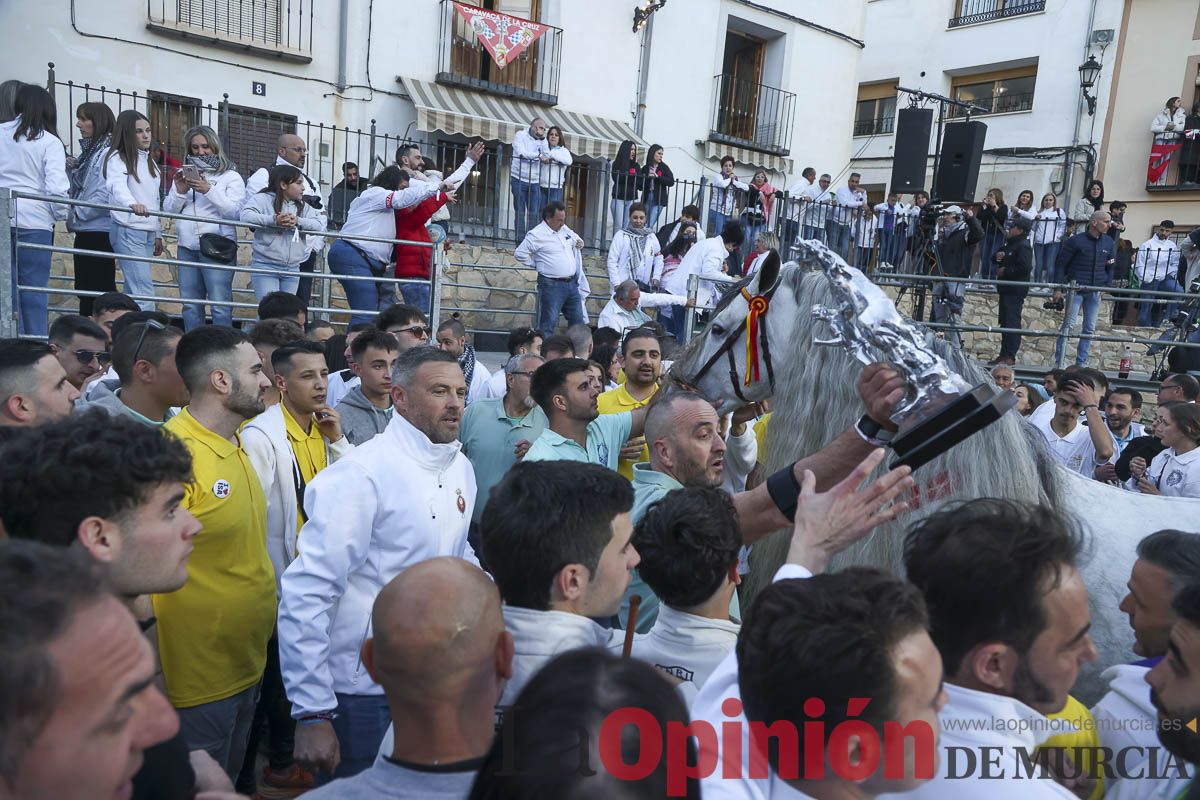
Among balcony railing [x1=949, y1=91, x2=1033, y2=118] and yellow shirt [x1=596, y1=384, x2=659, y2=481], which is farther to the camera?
balcony railing [x1=949, y1=91, x2=1033, y2=118]

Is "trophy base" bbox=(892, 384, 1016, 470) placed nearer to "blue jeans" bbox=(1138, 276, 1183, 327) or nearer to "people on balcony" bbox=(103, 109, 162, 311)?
"people on balcony" bbox=(103, 109, 162, 311)

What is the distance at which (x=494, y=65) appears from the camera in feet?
50.6

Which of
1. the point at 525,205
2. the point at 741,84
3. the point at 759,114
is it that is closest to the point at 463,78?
the point at 525,205

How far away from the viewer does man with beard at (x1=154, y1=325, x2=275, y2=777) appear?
9.62ft

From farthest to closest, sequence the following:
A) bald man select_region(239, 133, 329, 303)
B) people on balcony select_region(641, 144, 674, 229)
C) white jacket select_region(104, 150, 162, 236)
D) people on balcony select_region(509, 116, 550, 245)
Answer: people on balcony select_region(641, 144, 674, 229) < people on balcony select_region(509, 116, 550, 245) < bald man select_region(239, 133, 329, 303) < white jacket select_region(104, 150, 162, 236)

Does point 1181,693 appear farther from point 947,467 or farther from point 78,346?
point 78,346

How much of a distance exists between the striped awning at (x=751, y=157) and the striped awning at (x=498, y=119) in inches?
69.4

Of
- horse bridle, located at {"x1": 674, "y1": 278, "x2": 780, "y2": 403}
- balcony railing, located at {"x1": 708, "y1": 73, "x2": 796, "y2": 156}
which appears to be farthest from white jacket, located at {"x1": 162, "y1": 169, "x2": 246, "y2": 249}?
balcony railing, located at {"x1": 708, "y1": 73, "x2": 796, "y2": 156}

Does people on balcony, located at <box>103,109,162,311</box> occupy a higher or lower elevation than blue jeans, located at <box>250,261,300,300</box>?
higher

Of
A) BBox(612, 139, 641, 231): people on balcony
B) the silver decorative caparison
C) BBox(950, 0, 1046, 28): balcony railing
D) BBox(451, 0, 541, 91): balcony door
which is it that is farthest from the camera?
BBox(950, 0, 1046, 28): balcony railing

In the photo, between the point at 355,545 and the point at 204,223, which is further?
the point at 204,223

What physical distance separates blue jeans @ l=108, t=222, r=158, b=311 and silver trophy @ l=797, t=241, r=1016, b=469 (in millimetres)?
6411

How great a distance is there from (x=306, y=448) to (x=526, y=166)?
32.1 feet

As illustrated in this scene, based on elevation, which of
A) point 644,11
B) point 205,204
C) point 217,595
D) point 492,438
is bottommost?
point 217,595
